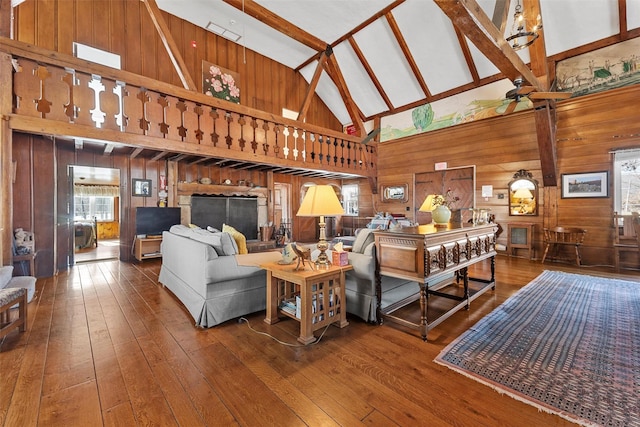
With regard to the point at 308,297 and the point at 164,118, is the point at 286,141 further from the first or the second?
the point at 308,297

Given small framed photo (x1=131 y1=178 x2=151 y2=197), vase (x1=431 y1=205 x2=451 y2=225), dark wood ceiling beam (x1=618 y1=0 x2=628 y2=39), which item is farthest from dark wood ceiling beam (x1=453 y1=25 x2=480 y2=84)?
small framed photo (x1=131 y1=178 x2=151 y2=197)

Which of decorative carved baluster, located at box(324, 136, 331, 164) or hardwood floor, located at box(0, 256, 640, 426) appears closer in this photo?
hardwood floor, located at box(0, 256, 640, 426)

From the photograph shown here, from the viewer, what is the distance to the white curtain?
372 inches

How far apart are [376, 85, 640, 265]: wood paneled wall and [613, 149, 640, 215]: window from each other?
10 centimetres

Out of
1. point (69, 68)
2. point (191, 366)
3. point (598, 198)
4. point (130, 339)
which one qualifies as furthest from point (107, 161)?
point (598, 198)

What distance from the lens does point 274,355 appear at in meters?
2.08

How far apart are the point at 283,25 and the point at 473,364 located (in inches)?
290

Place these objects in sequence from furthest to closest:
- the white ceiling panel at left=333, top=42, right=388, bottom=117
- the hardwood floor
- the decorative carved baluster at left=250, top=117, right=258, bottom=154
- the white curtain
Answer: the white curtain, the white ceiling panel at left=333, top=42, right=388, bottom=117, the decorative carved baluster at left=250, top=117, right=258, bottom=154, the hardwood floor

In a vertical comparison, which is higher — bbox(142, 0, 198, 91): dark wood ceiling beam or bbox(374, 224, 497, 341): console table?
bbox(142, 0, 198, 91): dark wood ceiling beam

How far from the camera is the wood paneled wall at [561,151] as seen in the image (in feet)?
16.6

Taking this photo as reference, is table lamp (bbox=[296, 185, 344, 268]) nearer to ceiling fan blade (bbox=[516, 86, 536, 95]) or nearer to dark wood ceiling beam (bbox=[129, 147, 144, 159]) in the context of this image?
ceiling fan blade (bbox=[516, 86, 536, 95])

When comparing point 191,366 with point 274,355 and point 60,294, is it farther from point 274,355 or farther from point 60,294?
point 60,294

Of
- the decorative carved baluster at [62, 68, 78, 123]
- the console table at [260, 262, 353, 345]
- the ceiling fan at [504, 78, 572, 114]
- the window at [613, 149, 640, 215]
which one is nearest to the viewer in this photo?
the console table at [260, 262, 353, 345]

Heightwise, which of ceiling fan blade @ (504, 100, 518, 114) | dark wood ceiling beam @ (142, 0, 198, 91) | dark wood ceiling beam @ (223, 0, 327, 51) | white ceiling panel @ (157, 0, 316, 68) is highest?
white ceiling panel @ (157, 0, 316, 68)
